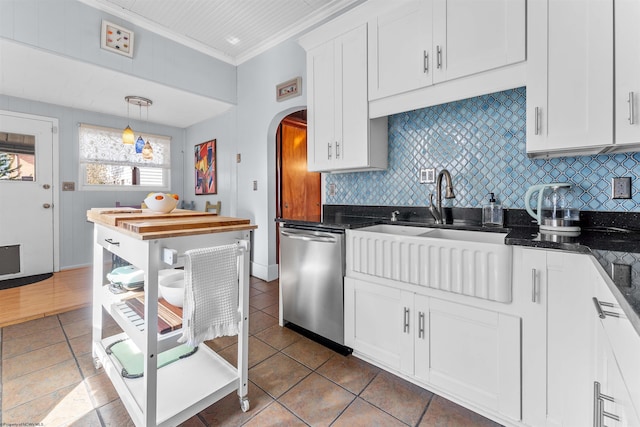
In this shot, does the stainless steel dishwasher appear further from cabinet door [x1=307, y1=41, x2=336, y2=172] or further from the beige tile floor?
cabinet door [x1=307, y1=41, x2=336, y2=172]

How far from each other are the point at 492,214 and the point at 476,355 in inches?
36.8

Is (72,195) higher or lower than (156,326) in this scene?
higher

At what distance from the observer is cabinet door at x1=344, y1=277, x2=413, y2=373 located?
170cm

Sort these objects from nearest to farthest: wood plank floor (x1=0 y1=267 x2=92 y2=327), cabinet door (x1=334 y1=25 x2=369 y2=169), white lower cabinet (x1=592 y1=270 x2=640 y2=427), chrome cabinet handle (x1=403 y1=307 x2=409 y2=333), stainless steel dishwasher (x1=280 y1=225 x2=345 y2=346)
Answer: white lower cabinet (x1=592 y1=270 x2=640 y2=427), chrome cabinet handle (x1=403 y1=307 x2=409 y2=333), stainless steel dishwasher (x1=280 y1=225 x2=345 y2=346), cabinet door (x1=334 y1=25 x2=369 y2=169), wood plank floor (x1=0 y1=267 x2=92 y2=327)

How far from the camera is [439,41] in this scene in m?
1.82

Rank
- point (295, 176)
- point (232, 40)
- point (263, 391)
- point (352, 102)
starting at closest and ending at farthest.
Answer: point (263, 391) < point (352, 102) < point (232, 40) < point (295, 176)

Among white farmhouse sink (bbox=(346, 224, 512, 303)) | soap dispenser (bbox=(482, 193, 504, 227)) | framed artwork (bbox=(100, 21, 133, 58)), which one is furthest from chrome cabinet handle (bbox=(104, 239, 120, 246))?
framed artwork (bbox=(100, 21, 133, 58))

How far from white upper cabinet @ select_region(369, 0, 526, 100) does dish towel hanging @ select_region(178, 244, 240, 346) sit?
64.4 inches

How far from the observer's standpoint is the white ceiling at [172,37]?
2859mm

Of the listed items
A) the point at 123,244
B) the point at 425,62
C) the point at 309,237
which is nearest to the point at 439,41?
the point at 425,62

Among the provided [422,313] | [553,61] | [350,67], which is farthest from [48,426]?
[553,61]

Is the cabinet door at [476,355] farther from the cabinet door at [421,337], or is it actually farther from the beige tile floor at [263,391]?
Result: the beige tile floor at [263,391]

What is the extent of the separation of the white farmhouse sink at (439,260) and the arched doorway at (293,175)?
210 centimetres

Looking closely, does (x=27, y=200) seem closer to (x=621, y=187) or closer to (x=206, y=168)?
(x=206, y=168)
